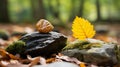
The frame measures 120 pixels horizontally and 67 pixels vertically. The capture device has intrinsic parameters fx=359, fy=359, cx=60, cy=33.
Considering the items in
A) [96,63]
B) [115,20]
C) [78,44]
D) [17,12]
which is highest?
[17,12]

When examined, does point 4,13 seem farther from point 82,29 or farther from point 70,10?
point 82,29

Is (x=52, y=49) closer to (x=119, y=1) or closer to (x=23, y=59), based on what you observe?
(x=23, y=59)

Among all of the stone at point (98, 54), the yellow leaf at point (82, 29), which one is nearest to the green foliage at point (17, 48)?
the stone at point (98, 54)

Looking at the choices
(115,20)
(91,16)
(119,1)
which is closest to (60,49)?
(119,1)

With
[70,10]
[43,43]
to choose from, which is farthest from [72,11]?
[43,43]

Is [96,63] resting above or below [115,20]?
below

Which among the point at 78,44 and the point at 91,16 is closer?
the point at 78,44

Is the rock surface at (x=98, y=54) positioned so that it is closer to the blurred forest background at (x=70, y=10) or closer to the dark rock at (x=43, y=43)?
the dark rock at (x=43, y=43)
